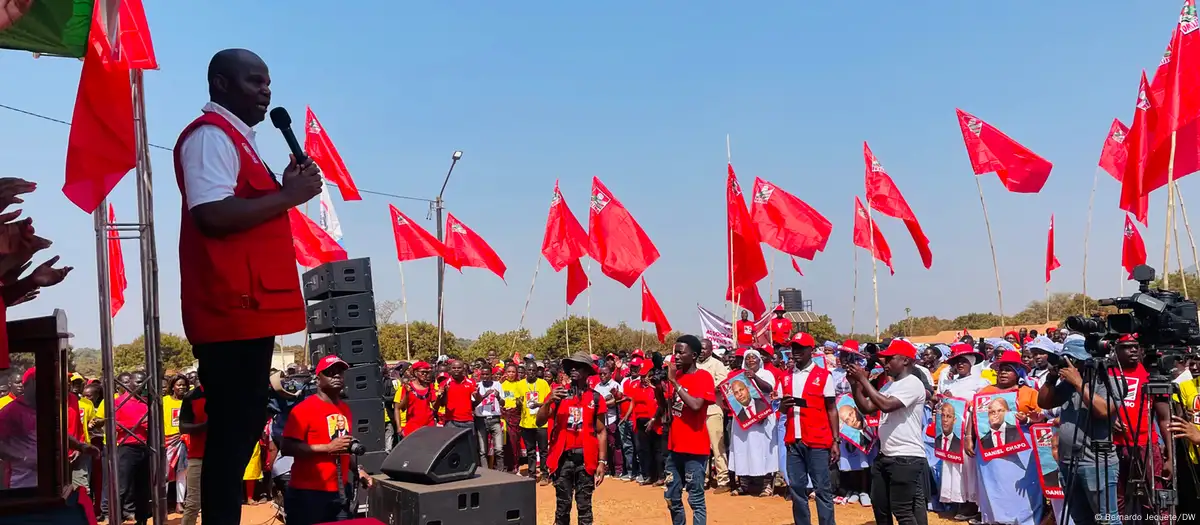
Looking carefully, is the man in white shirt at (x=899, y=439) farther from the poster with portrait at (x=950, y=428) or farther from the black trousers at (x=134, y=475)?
the black trousers at (x=134, y=475)

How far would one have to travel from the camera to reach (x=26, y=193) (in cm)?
279

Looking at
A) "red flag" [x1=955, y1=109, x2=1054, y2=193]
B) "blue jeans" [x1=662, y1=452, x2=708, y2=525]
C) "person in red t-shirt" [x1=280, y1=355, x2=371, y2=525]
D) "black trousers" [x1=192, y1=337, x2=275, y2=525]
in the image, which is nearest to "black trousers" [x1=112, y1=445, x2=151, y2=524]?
"person in red t-shirt" [x1=280, y1=355, x2=371, y2=525]

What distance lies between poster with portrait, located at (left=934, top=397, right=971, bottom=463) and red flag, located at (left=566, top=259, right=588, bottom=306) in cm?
954

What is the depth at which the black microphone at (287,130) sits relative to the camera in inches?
102

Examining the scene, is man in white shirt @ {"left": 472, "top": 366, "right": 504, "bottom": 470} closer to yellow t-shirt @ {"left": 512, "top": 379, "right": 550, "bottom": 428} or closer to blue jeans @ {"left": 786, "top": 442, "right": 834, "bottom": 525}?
yellow t-shirt @ {"left": 512, "top": 379, "right": 550, "bottom": 428}

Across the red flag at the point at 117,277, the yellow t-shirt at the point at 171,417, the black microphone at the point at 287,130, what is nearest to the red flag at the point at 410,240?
the red flag at the point at 117,277

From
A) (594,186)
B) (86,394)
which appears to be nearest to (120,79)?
(86,394)

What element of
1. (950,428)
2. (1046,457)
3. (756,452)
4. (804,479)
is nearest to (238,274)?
(804,479)

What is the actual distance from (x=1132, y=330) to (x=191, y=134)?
208 inches

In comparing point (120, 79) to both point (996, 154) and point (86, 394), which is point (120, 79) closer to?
point (86, 394)

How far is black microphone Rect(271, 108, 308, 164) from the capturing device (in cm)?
258

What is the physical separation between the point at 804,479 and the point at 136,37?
271 inches

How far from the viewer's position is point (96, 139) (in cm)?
441

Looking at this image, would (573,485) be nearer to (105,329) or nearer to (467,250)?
(105,329)
